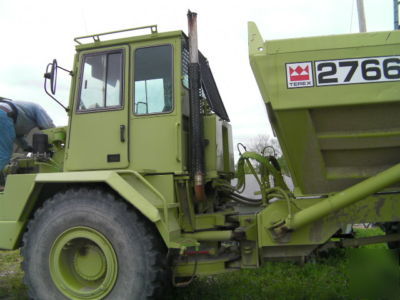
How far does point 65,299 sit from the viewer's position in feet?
12.1

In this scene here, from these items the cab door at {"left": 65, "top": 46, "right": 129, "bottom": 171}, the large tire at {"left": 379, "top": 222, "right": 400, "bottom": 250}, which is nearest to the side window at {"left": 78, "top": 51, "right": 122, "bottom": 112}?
the cab door at {"left": 65, "top": 46, "right": 129, "bottom": 171}

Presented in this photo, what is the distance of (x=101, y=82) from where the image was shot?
4.21 m

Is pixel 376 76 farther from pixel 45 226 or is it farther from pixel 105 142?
pixel 45 226

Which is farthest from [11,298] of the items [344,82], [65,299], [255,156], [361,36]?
[361,36]

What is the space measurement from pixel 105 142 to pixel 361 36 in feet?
→ 8.49

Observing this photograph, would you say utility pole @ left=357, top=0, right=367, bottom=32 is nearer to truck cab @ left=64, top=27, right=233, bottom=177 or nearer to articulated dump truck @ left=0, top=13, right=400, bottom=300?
articulated dump truck @ left=0, top=13, right=400, bottom=300

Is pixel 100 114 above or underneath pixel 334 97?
above

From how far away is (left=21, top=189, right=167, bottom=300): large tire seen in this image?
356 centimetres

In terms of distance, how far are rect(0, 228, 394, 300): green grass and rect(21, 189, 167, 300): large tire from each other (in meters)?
1.01

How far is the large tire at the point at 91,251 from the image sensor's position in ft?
11.7

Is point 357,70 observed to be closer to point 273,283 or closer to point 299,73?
point 299,73

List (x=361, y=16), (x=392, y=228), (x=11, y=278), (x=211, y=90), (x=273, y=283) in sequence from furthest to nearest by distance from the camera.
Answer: (x=361, y=16), (x=11, y=278), (x=273, y=283), (x=211, y=90), (x=392, y=228)

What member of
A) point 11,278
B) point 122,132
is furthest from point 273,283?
point 11,278

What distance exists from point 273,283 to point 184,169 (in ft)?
6.92
